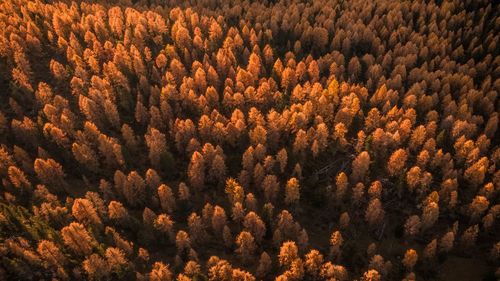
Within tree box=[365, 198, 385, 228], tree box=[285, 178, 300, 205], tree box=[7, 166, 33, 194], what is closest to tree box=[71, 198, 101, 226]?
tree box=[7, 166, 33, 194]

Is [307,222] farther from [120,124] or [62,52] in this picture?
[62,52]

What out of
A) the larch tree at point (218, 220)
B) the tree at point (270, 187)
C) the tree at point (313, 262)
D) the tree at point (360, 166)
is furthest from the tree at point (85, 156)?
the tree at point (360, 166)

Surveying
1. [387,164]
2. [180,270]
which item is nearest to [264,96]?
[387,164]

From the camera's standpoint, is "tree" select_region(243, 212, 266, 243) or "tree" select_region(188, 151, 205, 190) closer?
"tree" select_region(243, 212, 266, 243)

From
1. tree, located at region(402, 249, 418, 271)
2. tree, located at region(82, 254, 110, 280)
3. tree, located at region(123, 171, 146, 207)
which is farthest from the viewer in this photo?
tree, located at region(123, 171, 146, 207)

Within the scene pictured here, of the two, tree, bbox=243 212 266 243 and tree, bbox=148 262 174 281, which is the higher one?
tree, bbox=243 212 266 243

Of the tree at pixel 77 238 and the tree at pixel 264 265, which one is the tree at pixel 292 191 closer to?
the tree at pixel 264 265

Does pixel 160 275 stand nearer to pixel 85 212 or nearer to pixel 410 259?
pixel 85 212

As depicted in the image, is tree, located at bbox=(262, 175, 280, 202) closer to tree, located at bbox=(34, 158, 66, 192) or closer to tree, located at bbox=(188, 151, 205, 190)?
tree, located at bbox=(188, 151, 205, 190)

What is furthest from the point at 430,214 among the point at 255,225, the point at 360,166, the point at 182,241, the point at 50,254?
the point at 50,254

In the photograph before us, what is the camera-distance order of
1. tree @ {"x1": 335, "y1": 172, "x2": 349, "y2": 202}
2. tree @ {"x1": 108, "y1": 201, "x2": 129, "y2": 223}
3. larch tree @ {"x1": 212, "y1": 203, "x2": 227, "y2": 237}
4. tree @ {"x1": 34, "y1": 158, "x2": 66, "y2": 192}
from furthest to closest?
tree @ {"x1": 335, "y1": 172, "x2": 349, "y2": 202} < tree @ {"x1": 34, "y1": 158, "x2": 66, "y2": 192} < larch tree @ {"x1": 212, "y1": 203, "x2": 227, "y2": 237} < tree @ {"x1": 108, "y1": 201, "x2": 129, "y2": 223}
